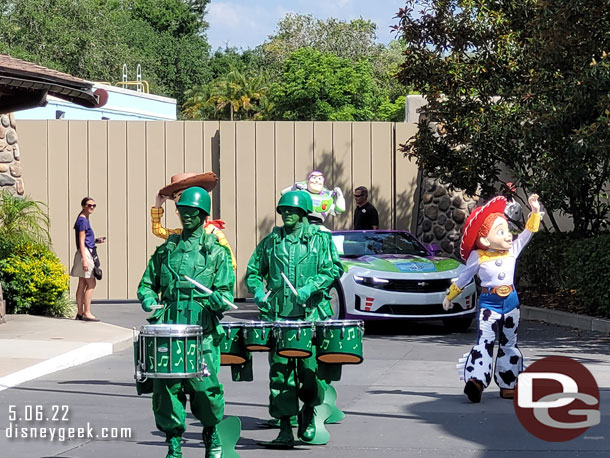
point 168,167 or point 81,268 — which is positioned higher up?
point 168,167

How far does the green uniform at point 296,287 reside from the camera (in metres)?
7.75

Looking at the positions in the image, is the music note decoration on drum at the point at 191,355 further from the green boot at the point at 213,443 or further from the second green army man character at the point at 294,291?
the second green army man character at the point at 294,291

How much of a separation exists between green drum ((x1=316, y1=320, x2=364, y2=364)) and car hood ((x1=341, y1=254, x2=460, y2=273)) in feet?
22.5

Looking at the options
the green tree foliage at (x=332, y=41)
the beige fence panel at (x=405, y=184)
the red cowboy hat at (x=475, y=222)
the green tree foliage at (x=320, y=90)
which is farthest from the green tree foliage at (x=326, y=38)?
the red cowboy hat at (x=475, y=222)

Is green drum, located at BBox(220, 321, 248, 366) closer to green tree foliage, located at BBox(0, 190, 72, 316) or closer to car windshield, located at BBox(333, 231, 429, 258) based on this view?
car windshield, located at BBox(333, 231, 429, 258)

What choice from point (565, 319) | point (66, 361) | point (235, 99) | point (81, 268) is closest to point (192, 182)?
point (66, 361)

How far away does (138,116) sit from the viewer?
28672 mm

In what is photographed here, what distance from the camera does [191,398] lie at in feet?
22.2

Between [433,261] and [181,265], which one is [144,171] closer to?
[433,261]

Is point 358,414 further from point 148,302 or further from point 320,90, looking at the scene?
point 320,90

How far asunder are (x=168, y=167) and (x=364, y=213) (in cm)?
369

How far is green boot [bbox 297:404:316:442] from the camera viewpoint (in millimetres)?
7773

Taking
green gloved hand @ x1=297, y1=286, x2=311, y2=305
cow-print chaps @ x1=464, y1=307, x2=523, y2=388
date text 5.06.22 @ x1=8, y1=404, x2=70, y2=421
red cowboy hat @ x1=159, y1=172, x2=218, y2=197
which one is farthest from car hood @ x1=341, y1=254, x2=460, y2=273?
green gloved hand @ x1=297, y1=286, x2=311, y2=305

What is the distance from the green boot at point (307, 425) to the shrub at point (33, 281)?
8501 mm
